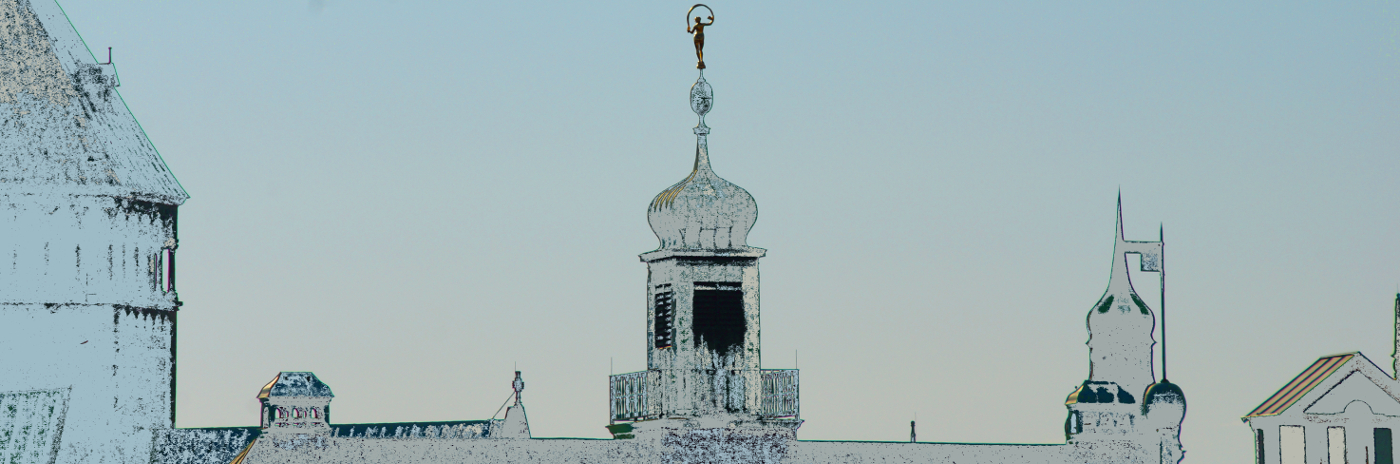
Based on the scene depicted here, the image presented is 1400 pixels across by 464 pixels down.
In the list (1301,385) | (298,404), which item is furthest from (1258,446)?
(298,404)

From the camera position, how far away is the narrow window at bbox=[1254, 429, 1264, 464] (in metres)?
45.7

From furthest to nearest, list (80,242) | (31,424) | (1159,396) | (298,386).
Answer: (80,242), (31,424), (1159,396), (298,386)

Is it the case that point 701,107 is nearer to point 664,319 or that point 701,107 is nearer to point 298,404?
point 664,319

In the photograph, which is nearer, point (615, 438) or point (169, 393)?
point (615, 438)

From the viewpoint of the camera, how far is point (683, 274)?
44.2 m

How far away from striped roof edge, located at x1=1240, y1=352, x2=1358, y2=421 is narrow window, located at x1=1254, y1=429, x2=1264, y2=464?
0.96 feet

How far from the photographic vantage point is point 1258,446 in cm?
4581

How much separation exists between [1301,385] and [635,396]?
11049 mm

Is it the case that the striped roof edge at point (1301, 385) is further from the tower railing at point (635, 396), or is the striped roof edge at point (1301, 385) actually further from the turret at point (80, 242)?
the turret at point (80, 242)

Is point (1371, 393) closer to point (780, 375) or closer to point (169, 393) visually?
point (780, 375)

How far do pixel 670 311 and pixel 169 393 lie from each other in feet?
48.8

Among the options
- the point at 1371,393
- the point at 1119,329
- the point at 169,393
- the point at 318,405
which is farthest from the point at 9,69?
the point at 1371,393

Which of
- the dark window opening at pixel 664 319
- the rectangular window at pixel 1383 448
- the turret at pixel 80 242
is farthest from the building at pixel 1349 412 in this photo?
the turret at pixel 80 242

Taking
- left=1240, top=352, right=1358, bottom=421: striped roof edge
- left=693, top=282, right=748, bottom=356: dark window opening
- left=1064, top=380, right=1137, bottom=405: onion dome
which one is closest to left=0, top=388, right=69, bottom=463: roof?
left=693, top=282, right=748, bottom=356: dark window opening
